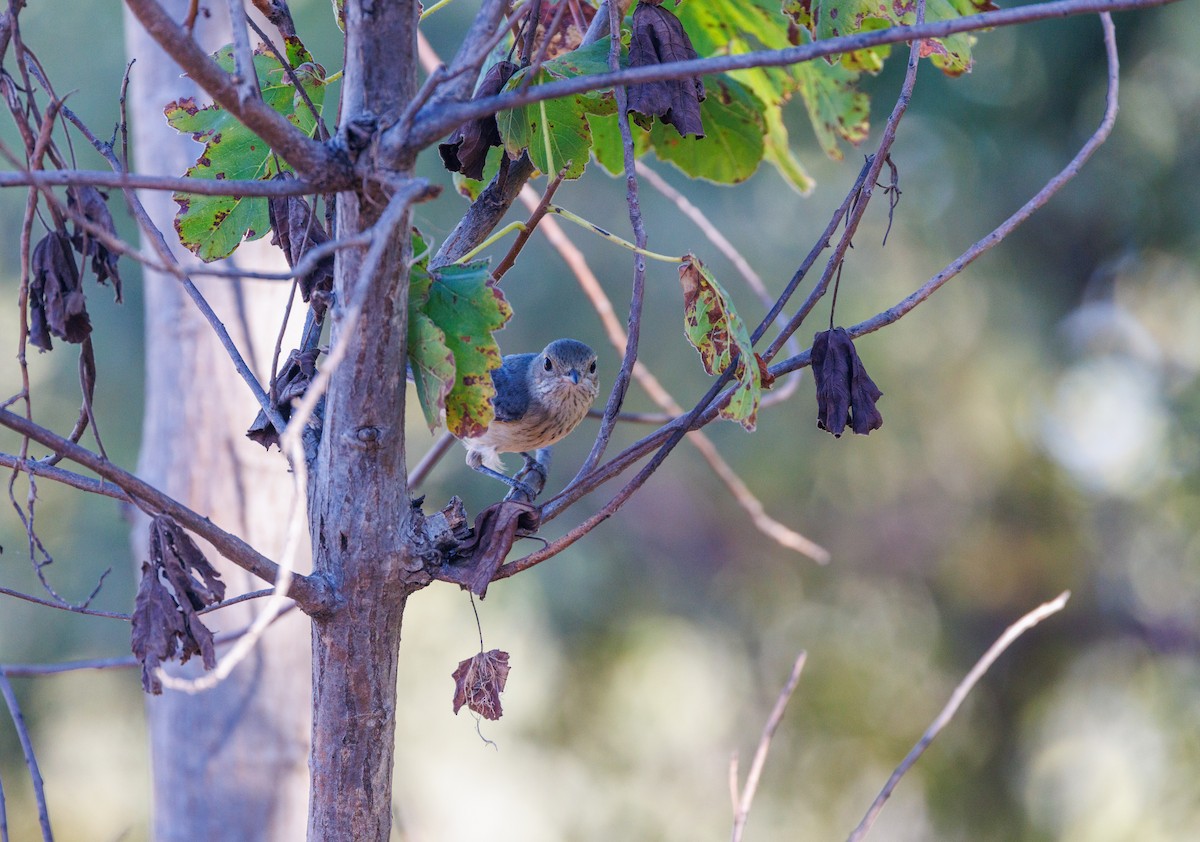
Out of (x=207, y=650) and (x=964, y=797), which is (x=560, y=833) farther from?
(x=207, y=650)

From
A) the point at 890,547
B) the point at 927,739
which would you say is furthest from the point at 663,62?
the point at 890,547

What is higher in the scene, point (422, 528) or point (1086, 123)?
point (1086, 123)

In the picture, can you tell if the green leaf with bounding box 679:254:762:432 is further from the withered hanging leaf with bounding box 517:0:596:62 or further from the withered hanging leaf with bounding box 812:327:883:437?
the withered hanging leaf with bounding box 517:0:596:62

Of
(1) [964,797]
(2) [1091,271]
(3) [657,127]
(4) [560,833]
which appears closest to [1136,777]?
(1) [964,797]

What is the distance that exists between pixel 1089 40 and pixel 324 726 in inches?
226

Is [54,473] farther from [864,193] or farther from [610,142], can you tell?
[610,142]

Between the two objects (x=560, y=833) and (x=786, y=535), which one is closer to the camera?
(x=786, y=535)

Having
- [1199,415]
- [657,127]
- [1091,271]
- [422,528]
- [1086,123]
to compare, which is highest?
[1086,123]

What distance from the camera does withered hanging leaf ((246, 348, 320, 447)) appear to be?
128 cm

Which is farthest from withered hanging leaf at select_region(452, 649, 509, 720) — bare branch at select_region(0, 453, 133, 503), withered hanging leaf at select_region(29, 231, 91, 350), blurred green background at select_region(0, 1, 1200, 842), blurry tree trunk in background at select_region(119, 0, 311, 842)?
blurred green background at select_region(0, 1, 1200, 842)

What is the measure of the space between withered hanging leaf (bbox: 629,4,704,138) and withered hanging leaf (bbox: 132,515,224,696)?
712mm

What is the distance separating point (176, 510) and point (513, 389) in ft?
5.98

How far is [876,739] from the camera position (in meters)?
5.67

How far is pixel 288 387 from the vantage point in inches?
50.8
